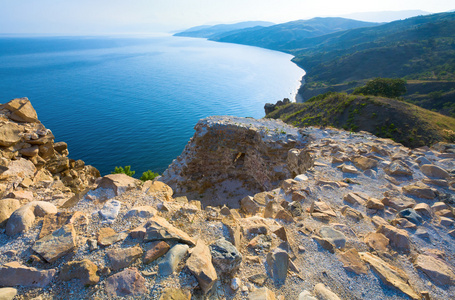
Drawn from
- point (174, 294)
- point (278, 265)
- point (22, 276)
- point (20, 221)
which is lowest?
point (278, 265)

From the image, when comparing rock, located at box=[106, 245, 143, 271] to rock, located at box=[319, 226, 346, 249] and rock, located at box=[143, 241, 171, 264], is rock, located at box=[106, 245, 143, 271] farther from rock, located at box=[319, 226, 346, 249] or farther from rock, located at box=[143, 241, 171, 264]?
rock, located at box=[319, 226, 346, 249]

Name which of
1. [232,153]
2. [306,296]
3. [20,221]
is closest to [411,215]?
[306,296]

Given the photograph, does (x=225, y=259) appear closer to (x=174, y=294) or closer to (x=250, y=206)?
(x=174, y=294)

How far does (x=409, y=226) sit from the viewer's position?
17.6 feet

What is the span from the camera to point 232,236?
4586 millimetres

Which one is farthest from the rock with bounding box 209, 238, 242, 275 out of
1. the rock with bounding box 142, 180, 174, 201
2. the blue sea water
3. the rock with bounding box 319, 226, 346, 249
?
the blue sea water

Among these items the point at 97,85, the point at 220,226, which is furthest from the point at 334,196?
the point at 97,85

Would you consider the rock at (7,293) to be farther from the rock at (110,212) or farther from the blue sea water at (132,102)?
the blue sea water at (132,102)

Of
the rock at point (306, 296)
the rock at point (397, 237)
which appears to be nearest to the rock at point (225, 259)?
the rock at point (306, 296)

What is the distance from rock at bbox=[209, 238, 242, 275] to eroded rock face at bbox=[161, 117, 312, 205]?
9.66m

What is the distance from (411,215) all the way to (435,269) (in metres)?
1.68

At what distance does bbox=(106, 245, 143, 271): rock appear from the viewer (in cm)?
353

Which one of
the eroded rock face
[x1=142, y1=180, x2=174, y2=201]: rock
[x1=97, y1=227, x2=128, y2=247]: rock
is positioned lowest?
the eroded rock face

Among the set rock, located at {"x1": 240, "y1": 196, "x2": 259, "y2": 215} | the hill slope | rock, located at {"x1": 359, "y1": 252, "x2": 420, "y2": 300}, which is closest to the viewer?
rock, located at {"x1": 359, "y1": 252, "x2": 420, "y2": 300}
